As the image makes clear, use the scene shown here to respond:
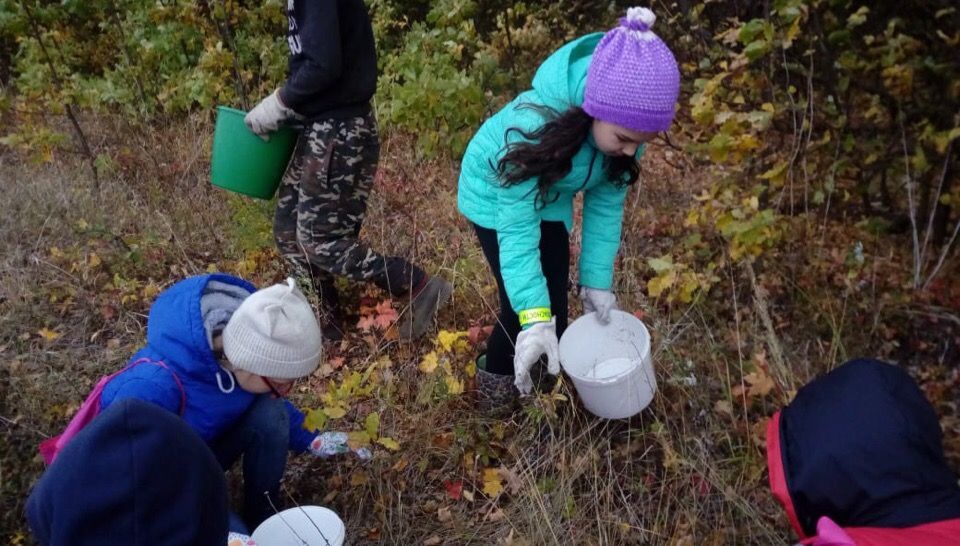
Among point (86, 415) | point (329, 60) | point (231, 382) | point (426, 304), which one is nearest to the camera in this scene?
point (86, 415)

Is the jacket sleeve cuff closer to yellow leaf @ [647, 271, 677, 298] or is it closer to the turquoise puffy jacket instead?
the turquoise puffy jacket

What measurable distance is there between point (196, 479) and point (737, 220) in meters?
2.11

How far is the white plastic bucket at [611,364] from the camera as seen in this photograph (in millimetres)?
2094

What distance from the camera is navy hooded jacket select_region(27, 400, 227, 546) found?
4.09ft

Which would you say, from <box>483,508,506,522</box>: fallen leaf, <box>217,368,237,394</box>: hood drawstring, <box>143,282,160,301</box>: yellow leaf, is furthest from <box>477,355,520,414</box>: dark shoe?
<box>143,282,160,301</box>: yellow leaf

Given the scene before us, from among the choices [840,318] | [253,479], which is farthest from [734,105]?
[253,479]

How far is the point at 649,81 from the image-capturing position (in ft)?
5.74

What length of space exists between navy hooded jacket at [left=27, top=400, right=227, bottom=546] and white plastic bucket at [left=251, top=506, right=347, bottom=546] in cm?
63

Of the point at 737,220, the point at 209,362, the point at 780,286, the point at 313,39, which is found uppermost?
the point at 313,39

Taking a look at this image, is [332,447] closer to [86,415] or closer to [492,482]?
[492,482]

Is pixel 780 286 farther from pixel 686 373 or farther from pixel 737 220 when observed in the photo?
pixel 686 373

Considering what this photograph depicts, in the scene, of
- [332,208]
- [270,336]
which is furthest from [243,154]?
[270,336]

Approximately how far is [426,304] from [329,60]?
40.4 inches

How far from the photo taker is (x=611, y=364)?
Result: 90.6 inches
